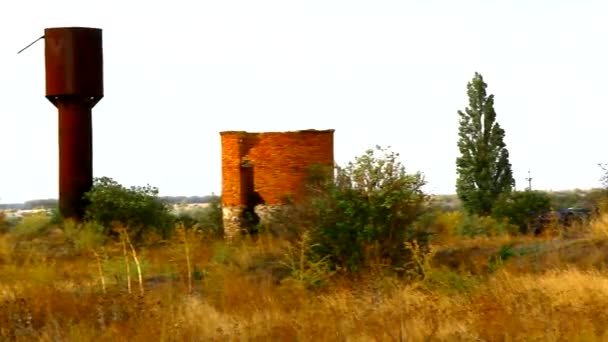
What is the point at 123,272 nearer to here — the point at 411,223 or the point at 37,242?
the point at 411,223

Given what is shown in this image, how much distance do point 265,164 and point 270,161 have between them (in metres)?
0.19

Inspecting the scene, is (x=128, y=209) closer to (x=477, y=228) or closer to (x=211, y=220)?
(x=211, y=220)

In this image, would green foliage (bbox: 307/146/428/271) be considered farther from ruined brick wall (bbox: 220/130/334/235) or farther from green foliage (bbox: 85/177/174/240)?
green foliage (bbox: 85/177/174/240)

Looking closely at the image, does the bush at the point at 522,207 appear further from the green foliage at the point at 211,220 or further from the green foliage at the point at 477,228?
the green foliage at the point at 211,220

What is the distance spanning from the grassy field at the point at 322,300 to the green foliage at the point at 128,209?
8.56m

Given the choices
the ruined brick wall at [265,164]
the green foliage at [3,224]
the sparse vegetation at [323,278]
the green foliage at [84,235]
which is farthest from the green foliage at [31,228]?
the ruined brick wall at [265,164]

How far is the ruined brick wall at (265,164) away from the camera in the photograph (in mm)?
31391

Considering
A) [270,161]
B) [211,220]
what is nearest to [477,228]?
[270,161]

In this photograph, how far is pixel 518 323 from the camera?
12.0m

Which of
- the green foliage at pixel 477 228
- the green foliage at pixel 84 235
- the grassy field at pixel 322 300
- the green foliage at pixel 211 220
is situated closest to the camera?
the grassy field at pixel 322 300

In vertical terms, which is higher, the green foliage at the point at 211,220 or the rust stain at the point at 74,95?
the rust stain at the point at 74,95

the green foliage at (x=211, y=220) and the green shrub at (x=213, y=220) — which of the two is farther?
the green shrub at (x=213, y=220)

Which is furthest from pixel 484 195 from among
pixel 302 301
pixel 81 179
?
pixel 302 301

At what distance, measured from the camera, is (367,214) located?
20609mm
